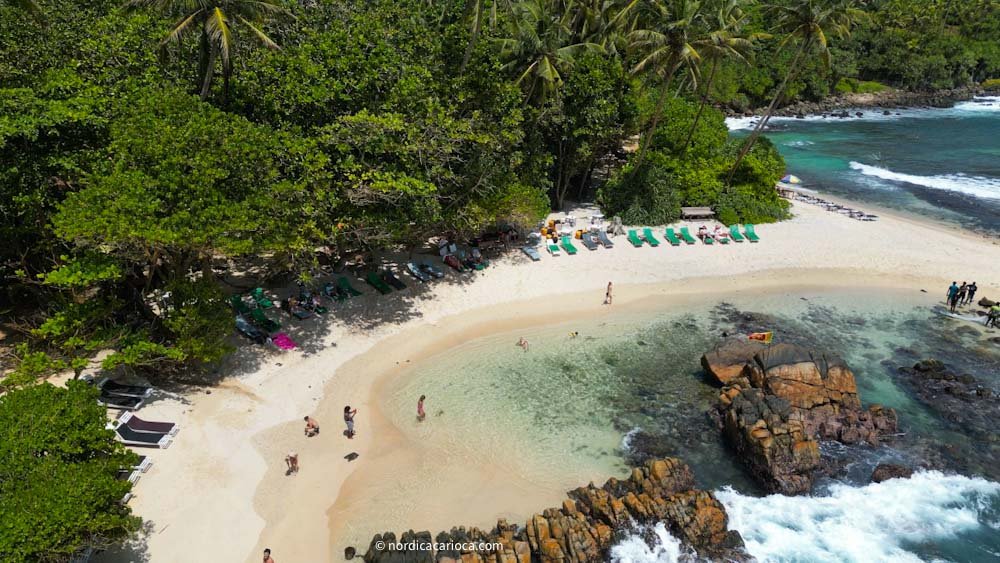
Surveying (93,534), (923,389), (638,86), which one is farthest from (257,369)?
Result: (638,86)

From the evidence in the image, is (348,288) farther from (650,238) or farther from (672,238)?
(672,238)

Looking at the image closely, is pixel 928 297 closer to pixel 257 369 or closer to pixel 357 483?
pixel 357 483

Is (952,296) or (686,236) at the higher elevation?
(686,236)

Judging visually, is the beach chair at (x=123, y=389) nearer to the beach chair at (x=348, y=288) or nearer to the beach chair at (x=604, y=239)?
the beach chair at (x=348, y=288)

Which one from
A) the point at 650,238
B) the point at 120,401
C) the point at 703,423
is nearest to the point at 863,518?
the point at 703,423

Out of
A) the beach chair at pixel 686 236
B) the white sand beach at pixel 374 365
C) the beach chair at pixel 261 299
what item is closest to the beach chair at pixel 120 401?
the white sand beach at pixel 374 365

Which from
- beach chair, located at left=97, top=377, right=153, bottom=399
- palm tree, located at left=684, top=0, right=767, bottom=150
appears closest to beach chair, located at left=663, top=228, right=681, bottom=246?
palm tree, located at left=684, top=0, right=767, bottom=150
